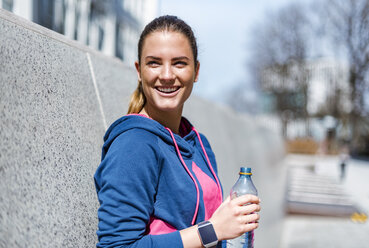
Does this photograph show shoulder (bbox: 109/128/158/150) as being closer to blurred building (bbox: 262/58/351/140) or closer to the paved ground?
the paved ground

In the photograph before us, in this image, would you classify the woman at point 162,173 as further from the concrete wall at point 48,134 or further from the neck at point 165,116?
the concrete wall at point 48,134

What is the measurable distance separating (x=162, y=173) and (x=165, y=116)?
33 centimetres

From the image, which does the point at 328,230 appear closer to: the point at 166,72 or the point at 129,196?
the point at 166,72

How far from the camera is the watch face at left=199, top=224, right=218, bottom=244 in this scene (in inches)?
54.3

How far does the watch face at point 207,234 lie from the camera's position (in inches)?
54.3

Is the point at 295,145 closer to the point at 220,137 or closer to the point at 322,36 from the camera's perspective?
the point at 322,36

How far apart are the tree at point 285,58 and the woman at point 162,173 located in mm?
37291

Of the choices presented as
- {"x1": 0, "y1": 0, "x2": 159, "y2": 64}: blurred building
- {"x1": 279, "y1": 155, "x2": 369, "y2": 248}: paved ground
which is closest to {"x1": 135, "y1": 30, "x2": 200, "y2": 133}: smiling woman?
{"x1": 0, "y1": 0, "x2": 159, "y2": 64}: blurred building

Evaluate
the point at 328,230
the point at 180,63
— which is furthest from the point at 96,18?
the point at 180,63

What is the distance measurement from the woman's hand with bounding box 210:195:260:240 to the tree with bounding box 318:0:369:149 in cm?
3240

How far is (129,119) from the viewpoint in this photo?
1.49 metres

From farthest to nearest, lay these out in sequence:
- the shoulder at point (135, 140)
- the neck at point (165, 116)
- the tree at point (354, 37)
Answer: the tree at point (354, 37), the neck at point (165, 116), the shoulder at point (135, 140)

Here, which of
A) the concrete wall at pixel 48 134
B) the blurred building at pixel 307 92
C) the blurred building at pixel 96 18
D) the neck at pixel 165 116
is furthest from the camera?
the blurred building at pixel 307 92

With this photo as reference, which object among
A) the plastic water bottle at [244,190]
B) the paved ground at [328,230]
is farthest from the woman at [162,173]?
the paved ground at [328,230]
